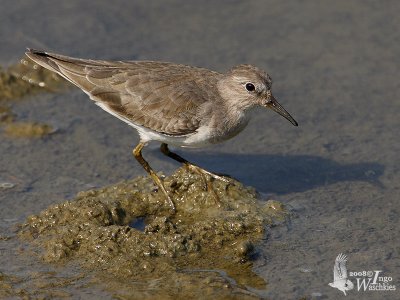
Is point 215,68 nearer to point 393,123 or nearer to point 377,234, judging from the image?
point 393,123

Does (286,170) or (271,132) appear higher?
(271,132)

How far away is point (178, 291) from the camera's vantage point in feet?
22.5

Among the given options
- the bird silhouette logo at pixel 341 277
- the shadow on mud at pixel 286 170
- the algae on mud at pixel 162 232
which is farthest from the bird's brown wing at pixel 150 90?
the bird silhouette logo at pixel 341 277

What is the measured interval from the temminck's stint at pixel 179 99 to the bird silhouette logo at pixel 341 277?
1.62 metres

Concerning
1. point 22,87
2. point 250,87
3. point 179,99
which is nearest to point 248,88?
point 250,87

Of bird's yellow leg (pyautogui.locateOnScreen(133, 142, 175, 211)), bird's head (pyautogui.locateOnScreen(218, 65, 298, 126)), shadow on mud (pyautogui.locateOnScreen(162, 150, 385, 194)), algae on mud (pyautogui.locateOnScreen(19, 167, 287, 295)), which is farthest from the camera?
shadow on mud (pyautogui.locateOnScreen(162, 150, 385, 194))

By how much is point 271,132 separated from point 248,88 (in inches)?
56.5

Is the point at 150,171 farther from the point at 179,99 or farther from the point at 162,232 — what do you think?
the point at 162,232

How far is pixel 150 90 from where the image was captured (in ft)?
27.8

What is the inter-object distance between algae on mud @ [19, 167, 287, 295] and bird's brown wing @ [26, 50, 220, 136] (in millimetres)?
598

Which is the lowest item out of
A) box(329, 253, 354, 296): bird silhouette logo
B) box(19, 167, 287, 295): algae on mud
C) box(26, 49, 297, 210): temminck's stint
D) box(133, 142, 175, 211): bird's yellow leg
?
box(329, 253, 354, 296): bird silhouette logo

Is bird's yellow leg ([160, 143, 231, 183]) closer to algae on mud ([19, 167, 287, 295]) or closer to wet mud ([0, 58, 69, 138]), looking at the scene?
algae on mud ([19, 167, 287, 295])

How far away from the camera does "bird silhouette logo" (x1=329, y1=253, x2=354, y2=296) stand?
22.9 feet

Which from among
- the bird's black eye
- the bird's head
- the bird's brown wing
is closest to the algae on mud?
the bird's brown wing
